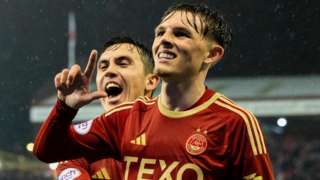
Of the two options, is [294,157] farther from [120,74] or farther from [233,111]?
[233,111]

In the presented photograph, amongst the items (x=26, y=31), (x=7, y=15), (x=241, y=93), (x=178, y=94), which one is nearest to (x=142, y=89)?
(x=178, y=94)

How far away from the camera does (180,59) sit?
1.14 meters

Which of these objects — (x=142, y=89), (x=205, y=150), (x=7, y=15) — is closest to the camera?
(x=205, y=150)

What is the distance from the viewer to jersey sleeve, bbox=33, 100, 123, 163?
3.63 ft

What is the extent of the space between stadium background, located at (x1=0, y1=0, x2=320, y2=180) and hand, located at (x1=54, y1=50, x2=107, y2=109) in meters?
3.11

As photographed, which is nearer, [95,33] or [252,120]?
[252,120]

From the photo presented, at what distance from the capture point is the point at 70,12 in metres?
4.60

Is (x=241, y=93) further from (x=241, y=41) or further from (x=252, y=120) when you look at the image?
(x=252, y=120)

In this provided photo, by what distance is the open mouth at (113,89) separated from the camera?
149cm

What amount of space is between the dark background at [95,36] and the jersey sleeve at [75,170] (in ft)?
9.09

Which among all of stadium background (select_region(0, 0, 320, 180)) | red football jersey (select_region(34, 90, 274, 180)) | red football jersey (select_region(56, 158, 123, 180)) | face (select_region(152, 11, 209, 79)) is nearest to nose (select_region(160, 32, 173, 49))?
face (select_region(152, 11, 209, 79))

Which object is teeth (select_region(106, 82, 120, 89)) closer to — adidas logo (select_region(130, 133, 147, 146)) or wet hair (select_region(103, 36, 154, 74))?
wet hair (select_region(103, 36, 154, 74))

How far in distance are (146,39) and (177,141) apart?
10.0ft

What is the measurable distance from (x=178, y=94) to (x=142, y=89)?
388 mm
